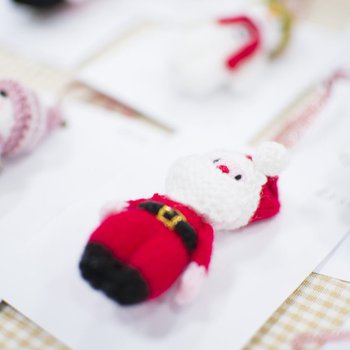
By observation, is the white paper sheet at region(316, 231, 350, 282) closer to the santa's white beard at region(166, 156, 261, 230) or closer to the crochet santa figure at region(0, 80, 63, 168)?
the santa's white beard at region(166, 156, 261, 230)

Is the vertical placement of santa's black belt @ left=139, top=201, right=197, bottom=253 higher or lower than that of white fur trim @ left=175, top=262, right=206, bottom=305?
higher

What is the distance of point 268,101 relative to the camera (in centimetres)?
83

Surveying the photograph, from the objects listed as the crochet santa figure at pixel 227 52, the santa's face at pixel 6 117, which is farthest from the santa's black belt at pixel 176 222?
the crochet santa figure at pixel 227 52

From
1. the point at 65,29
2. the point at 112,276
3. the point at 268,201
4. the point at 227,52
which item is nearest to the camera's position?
the point at 112,276

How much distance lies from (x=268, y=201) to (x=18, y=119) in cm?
33

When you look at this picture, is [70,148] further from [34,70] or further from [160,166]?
[34,70]

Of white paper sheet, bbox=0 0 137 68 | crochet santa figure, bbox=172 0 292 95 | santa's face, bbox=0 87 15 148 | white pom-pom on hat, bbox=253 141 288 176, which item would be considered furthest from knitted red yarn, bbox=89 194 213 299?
white paper sheet, bbox=0 0 137 68

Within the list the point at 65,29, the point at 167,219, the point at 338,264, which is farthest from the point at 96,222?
the point at 65,29

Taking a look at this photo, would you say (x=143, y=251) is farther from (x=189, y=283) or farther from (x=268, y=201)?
(x=268, y=201)

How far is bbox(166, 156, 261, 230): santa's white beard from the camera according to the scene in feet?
1.71

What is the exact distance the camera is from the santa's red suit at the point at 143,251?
0.46 m

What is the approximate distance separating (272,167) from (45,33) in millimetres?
619

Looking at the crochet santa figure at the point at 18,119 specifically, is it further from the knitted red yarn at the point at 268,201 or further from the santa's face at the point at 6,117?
the knitted red yarn at the point at 268,201

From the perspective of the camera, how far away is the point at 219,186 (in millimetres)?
522
